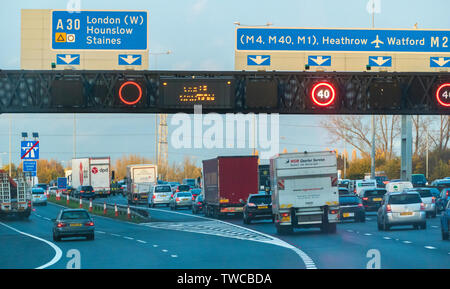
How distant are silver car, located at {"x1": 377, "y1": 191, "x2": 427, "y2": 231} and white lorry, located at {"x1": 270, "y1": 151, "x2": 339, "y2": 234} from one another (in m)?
2.15

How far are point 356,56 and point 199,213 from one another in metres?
33.6

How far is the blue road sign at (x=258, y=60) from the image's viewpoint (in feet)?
97.1

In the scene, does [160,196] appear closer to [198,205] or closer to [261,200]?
[198,205]

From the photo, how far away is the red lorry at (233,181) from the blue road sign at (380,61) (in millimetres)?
20513

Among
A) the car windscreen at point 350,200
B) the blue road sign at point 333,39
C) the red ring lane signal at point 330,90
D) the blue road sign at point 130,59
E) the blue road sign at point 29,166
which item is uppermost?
the blue road sign at point 333,39

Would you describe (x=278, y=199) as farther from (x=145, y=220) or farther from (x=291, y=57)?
(x=145, y=220)

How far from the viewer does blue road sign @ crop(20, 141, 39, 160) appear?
56.9 metres

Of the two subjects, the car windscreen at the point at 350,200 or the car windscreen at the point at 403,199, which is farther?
the car windscreen at the point at 350,200

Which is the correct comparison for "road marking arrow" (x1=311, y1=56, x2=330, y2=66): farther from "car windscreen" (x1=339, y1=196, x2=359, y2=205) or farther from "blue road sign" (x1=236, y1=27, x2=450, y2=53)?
"car windscreen" (x1=339, y1=196, x2=359, y2=205)

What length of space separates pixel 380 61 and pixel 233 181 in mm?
21022

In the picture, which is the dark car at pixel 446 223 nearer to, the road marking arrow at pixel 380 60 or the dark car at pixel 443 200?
the road marking arrow at pixel 380 60

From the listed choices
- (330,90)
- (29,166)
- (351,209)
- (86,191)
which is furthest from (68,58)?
(86,191)

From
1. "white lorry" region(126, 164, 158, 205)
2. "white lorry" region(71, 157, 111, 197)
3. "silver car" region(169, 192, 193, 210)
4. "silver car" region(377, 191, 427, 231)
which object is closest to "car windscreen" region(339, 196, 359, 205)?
"silver car" region(377, 191, 427, 231)

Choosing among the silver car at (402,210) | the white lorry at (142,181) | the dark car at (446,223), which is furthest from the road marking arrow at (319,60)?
the white lorry at (142,181)
